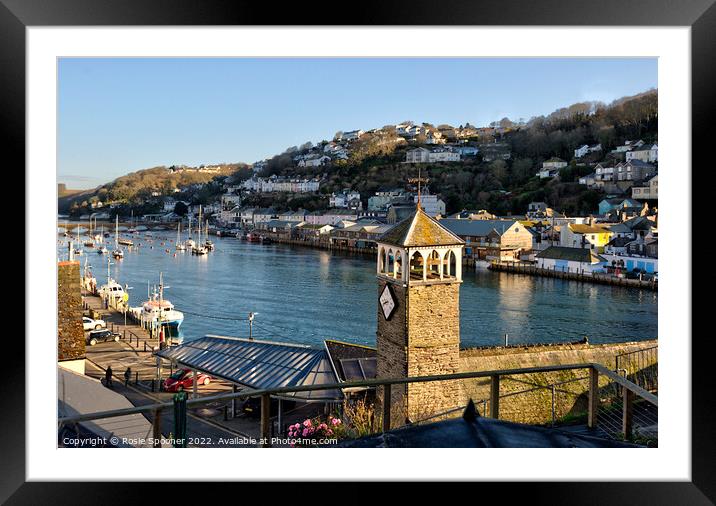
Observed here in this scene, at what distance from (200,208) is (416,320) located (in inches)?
612

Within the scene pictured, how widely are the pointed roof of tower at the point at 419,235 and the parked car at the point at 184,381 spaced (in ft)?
7.20

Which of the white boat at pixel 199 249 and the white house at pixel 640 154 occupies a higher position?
the white house at pixel 640 154

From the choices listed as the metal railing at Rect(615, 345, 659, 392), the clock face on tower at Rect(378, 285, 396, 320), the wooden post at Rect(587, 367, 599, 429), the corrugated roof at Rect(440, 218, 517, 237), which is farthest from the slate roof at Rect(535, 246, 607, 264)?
the wooden post at Rect(587, 367, 599, 429)

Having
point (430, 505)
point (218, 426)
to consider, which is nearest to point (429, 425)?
point (430, 505)

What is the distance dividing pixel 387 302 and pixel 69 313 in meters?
2.73

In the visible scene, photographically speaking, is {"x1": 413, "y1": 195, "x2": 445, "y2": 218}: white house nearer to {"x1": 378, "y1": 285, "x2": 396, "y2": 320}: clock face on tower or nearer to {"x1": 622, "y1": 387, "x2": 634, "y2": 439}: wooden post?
{"x1": 378, "y1": 285, "x2": 396, "y2": 320}: clock face on tower

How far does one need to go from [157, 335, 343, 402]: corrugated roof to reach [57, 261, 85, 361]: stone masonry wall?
1.63 meters

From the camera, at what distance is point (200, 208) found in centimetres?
2002

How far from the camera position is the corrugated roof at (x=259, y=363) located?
5488 mm

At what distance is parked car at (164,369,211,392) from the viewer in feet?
20.6

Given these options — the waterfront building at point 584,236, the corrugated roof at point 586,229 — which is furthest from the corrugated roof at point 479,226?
the corrugated roof at point 586,229

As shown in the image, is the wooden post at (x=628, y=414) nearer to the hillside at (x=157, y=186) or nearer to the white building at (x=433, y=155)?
the hillside at (x=157, y=186)

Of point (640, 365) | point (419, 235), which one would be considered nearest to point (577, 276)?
point (640, 365)
